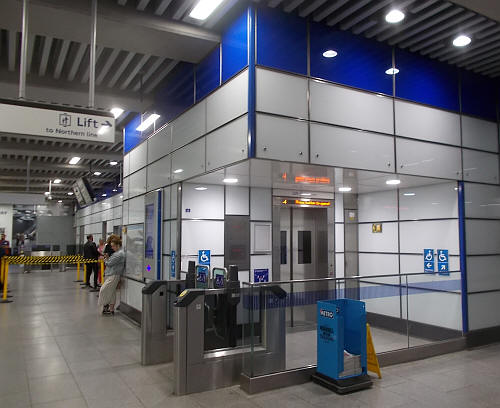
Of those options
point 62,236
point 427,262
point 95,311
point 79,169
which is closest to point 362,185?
point 427,262

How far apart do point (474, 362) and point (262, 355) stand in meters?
3.23

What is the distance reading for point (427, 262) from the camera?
731cm

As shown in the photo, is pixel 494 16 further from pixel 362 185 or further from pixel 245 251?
pixel 245 251

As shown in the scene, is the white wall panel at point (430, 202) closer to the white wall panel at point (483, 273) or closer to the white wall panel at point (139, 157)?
the white wall panel at point (483, 273)

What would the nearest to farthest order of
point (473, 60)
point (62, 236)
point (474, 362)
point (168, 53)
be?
point (474, 362)
point (168, 53)
point (473, 60)
point (62, 236)

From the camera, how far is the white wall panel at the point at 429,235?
22.7 feet

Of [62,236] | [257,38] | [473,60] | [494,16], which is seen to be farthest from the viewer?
[62,236]

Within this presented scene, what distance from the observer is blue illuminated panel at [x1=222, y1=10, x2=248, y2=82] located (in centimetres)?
518

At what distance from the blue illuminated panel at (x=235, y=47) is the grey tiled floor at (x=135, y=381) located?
3.97 meters

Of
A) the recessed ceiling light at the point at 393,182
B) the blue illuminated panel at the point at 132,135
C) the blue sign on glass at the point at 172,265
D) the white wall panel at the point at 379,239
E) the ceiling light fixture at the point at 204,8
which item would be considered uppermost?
the ceiling light fixture at the point at 204,8

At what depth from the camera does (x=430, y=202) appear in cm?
729

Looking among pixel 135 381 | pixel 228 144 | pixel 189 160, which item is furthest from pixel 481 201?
pixel 135 381

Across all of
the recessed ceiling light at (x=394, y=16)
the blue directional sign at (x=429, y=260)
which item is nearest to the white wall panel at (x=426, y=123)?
the recessed ceiling light at (x=394, y=16)

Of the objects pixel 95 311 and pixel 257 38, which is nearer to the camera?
pixel 257 38
